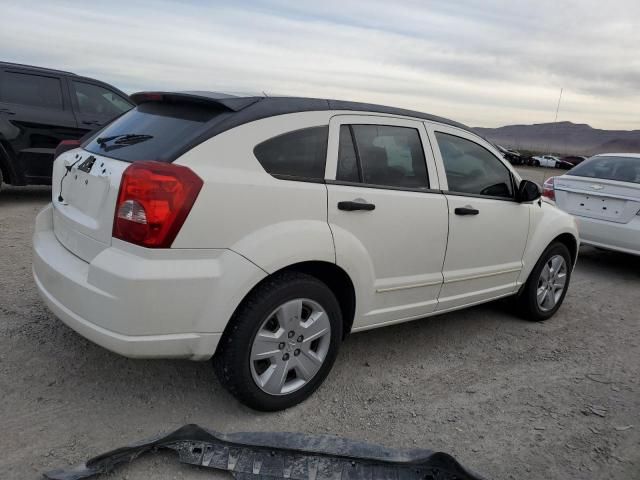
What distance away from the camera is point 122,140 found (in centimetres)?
306

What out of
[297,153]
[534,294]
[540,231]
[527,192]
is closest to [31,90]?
[297,153]

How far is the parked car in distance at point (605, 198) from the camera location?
250 inches

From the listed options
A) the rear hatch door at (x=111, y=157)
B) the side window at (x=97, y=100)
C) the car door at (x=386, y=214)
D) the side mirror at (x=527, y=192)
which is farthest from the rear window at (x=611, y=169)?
the side window at (x=97, y=100)

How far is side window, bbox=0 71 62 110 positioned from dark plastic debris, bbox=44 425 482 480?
642cm

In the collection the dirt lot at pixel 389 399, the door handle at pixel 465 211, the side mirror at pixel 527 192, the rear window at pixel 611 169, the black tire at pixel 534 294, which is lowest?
the dirt lot at pixel 389 399

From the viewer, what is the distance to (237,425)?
291 centimetres

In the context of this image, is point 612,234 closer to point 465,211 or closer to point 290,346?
point 465,211

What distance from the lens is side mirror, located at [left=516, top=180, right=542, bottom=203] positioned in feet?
13.9

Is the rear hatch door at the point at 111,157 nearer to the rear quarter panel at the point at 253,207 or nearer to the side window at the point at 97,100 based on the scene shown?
the rear quarter panel at the point at 253,207

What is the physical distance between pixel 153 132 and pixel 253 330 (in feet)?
3.79

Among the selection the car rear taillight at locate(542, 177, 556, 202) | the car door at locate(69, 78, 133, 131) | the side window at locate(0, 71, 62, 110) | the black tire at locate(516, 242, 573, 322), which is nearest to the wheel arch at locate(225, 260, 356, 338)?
the black tire at locate(516, 242, 573, 322)

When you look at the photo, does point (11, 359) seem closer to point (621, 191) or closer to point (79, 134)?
point (79, 134)

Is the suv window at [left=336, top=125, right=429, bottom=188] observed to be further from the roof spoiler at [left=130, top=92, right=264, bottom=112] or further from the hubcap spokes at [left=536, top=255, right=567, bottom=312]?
the hubcap spokes at [left=536, top=255, right=567, bottom=312]

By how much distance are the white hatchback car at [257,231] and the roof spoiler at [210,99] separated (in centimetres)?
1
